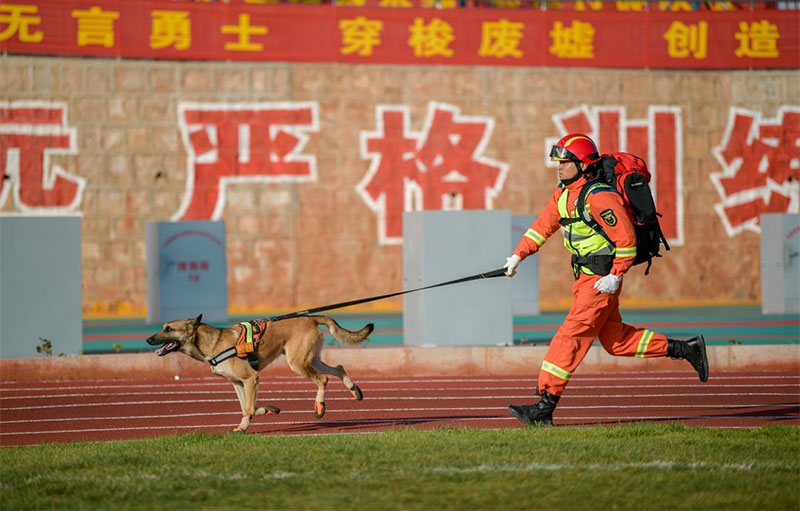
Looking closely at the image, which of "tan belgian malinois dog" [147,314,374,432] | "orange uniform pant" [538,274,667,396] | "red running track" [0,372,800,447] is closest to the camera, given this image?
"orange uniform pant" [538,274,667,396]

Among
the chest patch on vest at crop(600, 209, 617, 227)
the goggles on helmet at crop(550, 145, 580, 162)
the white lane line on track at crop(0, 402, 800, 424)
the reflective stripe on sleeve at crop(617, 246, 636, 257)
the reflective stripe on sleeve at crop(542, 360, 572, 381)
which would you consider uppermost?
the goggles on helmet at crop(550, 145, 580, 162)

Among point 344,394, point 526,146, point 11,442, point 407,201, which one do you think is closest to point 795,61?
point 526,146

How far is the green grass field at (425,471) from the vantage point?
7.45m

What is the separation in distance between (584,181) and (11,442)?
5.33 m

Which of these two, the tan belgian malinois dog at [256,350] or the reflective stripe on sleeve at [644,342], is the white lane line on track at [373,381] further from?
the reflective stripe on sleeve at [644,342]

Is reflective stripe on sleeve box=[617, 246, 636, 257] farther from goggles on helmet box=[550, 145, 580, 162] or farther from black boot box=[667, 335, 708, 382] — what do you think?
black boot box=[667, 335, 708, 382]

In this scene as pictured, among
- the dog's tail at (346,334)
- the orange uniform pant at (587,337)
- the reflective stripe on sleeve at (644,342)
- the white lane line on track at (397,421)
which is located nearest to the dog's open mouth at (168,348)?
the white lane line on track at (397,421)

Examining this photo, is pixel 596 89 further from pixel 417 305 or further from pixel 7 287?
pixel 7 287

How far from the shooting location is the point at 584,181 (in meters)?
10.4

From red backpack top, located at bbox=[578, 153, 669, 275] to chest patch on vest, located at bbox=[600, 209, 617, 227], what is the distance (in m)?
0.13

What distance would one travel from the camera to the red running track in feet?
38.2

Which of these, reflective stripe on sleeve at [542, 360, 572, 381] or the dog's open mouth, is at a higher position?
the dog's open mouth

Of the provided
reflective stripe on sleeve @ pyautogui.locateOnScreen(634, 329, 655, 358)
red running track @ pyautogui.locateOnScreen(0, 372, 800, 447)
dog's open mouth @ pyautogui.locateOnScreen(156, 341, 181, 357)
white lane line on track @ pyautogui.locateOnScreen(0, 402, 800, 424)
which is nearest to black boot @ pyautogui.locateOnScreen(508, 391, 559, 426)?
red running track @ pyautogui.locateOnScreen(0, 372, 800, 447)

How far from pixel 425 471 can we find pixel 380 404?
16.8 ft
